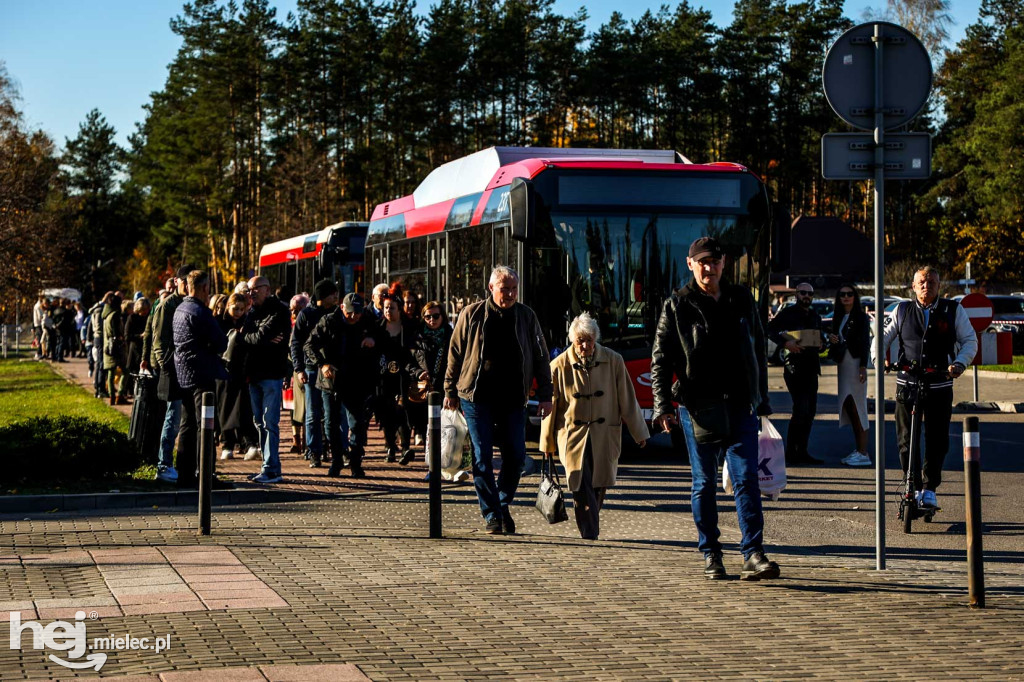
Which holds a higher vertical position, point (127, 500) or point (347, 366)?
point (347, 366)

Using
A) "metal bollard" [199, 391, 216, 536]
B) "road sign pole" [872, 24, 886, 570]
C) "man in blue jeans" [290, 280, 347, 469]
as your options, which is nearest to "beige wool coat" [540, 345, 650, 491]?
"road sign pole" [872, 24, 886, 570]

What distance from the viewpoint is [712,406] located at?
7.83 m

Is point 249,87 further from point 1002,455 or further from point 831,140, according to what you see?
point 831,140

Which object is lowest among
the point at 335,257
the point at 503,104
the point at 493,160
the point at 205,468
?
the point at 205,468

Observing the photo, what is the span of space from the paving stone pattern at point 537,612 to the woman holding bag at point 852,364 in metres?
4.64

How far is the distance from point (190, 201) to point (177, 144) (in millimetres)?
3049

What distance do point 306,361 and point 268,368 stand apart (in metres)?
0.52

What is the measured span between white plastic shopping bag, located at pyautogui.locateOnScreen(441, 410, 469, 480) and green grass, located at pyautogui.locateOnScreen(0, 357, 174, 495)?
266 cm

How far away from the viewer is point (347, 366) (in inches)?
513

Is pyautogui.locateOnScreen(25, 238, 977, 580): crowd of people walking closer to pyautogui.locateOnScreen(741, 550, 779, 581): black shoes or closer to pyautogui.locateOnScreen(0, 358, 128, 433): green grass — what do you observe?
pyautogui.locateOnScreen(741, 550, 779, 581): black shoes

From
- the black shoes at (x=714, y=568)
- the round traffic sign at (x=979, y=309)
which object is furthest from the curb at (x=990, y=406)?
the black shoes at (x=714, y=568)

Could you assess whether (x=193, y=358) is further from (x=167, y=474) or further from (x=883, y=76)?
(x=883, y=76)

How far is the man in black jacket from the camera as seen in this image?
566 inches

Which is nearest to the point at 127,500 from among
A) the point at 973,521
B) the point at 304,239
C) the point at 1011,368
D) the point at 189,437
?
the point at 189,437
